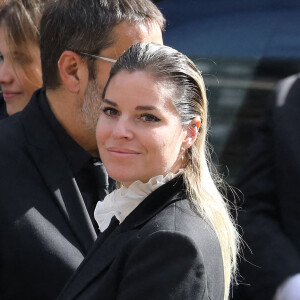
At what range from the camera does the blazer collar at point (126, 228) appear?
1781mm

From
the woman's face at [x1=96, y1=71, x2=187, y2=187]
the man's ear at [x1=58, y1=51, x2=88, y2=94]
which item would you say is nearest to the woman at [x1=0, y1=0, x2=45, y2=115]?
the man's ear at [x1=58, y1=51, x2=88, y2=94]

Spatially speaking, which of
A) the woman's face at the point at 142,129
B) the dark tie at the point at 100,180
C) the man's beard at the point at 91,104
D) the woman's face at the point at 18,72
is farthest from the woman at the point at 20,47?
the woman's face at the point at 142,129

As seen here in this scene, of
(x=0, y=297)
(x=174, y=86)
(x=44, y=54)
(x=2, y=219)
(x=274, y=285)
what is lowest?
(x=274, y=285)

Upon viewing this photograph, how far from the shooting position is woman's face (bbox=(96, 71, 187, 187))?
182 cm

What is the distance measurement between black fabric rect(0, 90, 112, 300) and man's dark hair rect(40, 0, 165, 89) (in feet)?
0.76

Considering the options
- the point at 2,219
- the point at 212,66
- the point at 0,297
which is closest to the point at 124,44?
the point at 212,66

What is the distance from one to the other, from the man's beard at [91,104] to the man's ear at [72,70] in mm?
45

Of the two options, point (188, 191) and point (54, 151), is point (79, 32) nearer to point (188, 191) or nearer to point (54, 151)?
point (54, 151)

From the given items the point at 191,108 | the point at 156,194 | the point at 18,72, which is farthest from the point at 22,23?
the point at 156,194

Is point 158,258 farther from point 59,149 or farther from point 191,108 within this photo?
point 59,149

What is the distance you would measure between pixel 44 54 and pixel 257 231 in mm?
993

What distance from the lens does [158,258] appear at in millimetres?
1602

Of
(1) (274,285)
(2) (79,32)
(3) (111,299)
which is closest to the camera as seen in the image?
(3) (111,299)

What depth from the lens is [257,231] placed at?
7.86 ft
